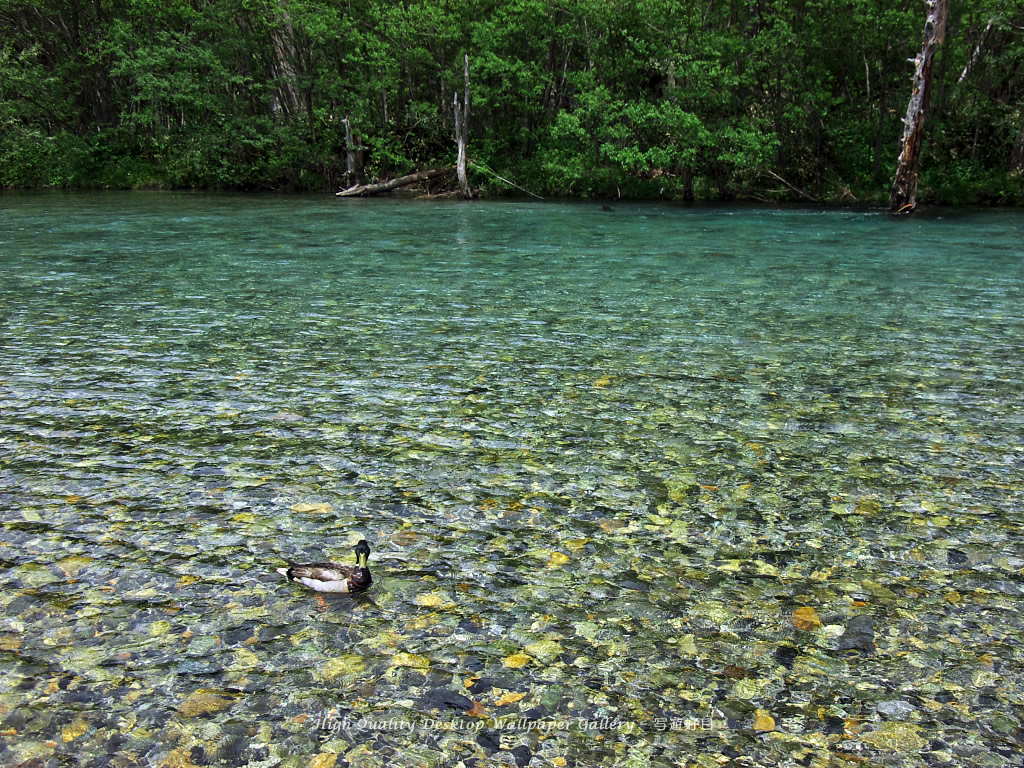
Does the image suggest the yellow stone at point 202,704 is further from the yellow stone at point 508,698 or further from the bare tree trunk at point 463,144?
the bare tree trunk at point 463,144

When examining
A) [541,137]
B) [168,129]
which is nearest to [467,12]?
[541,137]

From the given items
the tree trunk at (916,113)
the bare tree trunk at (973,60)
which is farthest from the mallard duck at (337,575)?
the bare tree trunk at (973,60)

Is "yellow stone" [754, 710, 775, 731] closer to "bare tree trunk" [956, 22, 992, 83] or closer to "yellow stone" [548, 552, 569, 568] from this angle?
"yellow stone" [548, 552, 569, 568]

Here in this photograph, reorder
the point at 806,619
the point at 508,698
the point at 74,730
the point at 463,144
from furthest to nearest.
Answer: the point at 463,144, the point at 806,619, the point at 508,698, the point at 74,730

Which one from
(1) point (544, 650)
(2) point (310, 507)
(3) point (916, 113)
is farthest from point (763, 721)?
(3) point (916, 113)

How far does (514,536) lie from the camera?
5.48 meters

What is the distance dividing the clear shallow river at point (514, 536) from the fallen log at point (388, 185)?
2912cm

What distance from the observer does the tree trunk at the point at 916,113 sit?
91.7ft

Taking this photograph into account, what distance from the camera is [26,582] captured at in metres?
4.83

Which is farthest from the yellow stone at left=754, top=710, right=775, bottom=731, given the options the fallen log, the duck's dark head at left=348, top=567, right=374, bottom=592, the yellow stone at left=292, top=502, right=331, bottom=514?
the fallen log

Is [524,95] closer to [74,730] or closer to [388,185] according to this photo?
[388,185]

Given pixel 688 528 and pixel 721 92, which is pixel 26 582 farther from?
pixel 721 92

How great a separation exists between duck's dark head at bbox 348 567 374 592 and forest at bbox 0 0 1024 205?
33.6 meters

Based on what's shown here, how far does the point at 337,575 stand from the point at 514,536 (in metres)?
1.34
